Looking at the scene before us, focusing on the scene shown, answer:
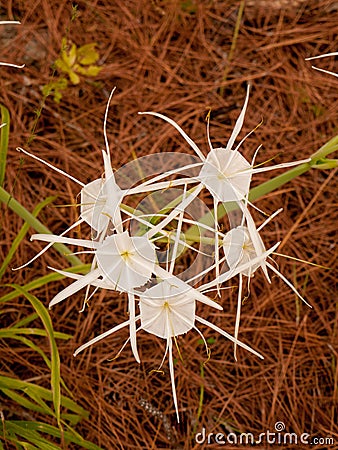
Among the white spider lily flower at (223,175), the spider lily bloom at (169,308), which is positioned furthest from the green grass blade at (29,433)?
the white spider lily flower at (223,175)

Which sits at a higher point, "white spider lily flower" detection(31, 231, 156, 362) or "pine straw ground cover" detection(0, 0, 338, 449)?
"white spider lily flower" detection(31, 231, 156, 362)

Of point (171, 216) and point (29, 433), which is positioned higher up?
point (171, 216)

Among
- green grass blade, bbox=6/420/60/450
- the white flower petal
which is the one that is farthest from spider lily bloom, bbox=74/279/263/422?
green grass blade, bbox=6/420/60/450

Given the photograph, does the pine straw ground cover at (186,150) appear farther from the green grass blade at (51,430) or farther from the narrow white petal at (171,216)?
the narrow white petal at (171,216)

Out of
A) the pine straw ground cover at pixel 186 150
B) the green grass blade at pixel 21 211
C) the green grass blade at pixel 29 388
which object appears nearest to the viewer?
the green grass blade at pixel 21 211

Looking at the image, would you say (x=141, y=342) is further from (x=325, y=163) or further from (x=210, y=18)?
(x=210, y=18)

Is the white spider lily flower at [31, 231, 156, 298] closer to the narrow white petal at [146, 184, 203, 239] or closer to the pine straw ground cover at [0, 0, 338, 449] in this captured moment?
the narrow white petal at [146, 184, 203, 239]

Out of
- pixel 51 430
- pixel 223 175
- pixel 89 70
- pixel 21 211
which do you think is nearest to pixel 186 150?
pixel 89 70

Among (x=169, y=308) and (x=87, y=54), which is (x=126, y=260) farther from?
(x=87, y=54)
